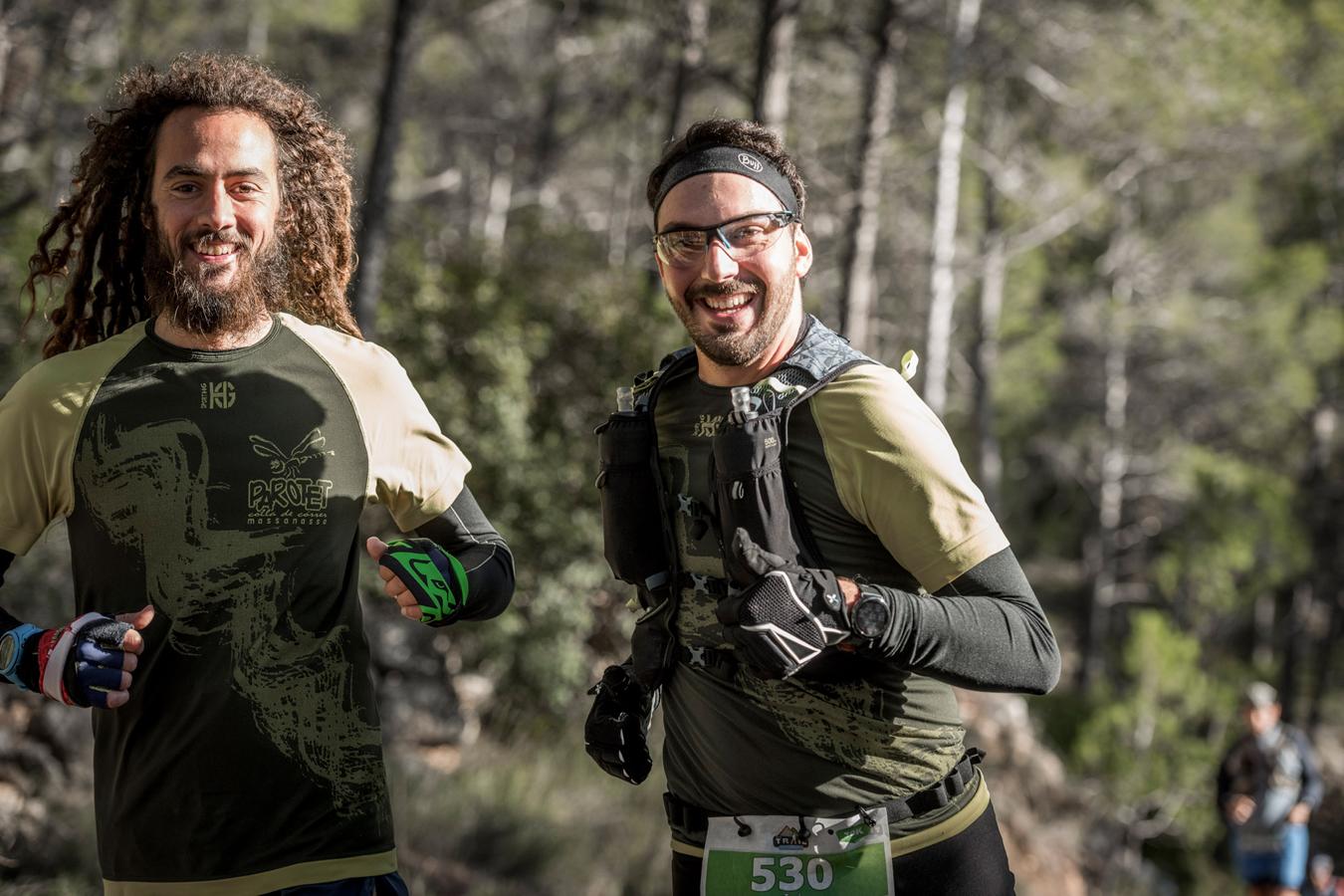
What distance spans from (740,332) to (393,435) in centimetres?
76

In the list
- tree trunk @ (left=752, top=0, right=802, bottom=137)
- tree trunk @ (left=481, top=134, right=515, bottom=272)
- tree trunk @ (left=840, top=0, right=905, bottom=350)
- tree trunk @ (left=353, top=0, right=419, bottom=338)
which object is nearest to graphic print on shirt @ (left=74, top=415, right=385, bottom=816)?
tree trunk @ (left=353, top=0, right=419, bottom=338)

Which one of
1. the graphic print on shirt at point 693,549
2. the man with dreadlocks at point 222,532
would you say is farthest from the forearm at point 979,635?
the man with dreadlocks at point 222,532

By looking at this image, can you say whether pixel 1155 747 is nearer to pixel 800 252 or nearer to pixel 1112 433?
pixel 1112 433

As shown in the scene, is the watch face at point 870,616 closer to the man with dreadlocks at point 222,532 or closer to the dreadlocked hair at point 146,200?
the man with dreadlocks at point 222,532

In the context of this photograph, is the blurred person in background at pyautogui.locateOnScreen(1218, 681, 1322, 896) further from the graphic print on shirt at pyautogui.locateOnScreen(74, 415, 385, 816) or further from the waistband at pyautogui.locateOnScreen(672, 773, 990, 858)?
the graphic print on shirt at pyautogui.locateOnScreen(74, 415, 385, 816)

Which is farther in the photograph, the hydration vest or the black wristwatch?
the hydration vest

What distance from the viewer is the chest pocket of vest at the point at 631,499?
2574mm

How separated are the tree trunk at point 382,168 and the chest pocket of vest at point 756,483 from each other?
6449 millimetres

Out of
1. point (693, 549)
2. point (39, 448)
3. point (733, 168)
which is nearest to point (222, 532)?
point (39, 448)

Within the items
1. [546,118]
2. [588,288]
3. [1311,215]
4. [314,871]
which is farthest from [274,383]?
[1311,215]

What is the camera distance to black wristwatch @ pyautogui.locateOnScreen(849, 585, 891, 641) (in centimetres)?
209

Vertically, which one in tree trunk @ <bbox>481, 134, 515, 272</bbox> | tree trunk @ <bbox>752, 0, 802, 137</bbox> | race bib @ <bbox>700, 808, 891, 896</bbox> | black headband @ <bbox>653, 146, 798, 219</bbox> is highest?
tree trunk @ <bbox>481, 134, 515, 272</bbox>

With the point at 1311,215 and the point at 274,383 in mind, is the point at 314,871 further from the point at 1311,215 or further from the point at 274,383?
the point at 1311,215

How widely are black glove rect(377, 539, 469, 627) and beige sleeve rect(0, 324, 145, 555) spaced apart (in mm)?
653
